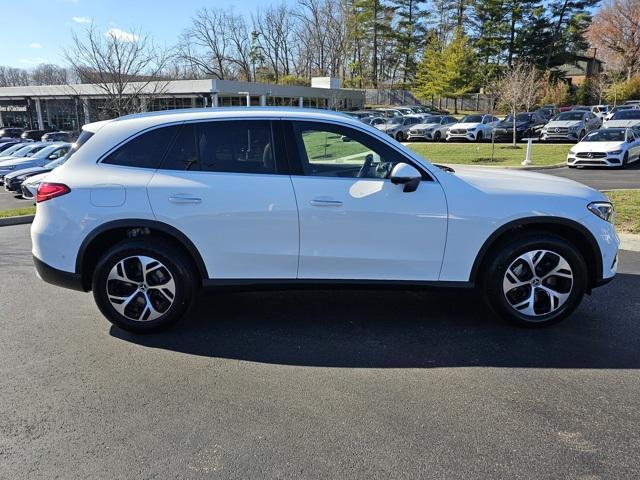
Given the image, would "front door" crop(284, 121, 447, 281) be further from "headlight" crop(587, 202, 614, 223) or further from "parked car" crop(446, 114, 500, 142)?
"parked car" crop(446, 114, 500, 142)

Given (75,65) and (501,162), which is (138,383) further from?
(75,65)

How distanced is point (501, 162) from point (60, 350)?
17884 mm

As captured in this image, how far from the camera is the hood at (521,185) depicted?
12.9 ft

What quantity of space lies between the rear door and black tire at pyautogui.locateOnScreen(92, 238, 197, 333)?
7.7 inches

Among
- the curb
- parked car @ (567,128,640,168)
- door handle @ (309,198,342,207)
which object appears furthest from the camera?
parked car @ (567,128,640,168)

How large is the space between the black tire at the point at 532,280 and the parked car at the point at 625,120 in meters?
21.4

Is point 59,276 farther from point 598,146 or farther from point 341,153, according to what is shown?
point 598,146

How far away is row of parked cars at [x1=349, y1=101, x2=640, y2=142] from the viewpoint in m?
24.6

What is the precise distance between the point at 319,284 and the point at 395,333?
743 mm

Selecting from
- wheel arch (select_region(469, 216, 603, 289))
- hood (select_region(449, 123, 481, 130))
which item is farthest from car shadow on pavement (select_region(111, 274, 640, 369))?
hood (select_region(449, 123, 481, 130))

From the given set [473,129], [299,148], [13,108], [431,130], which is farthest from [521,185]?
[13,108]

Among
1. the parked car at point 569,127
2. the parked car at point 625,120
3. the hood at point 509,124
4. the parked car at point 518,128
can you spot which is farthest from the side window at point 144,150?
the hood at point 509,124

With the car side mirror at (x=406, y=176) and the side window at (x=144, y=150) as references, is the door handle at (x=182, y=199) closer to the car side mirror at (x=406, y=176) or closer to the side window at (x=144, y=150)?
the side window at (x=144, y=150)

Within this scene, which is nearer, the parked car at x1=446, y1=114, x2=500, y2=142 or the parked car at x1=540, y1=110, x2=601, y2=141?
the parked car at x1=540, y1=110, x2=601, y2=141
